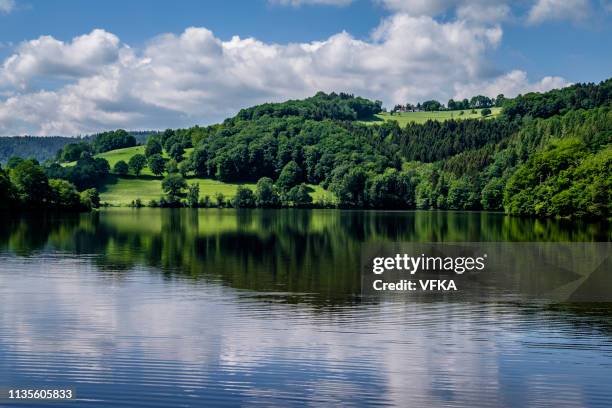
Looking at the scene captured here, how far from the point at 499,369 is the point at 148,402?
9.91 metres

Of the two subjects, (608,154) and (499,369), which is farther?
(608,154)

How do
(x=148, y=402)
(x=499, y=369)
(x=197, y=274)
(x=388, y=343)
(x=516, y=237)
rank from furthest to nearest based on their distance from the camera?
1. (x=516, y=237)
2. (x=197, y=274)
3. (x=388, y=343)
4. (x=499, y=369)
5. (x=148, y=402)

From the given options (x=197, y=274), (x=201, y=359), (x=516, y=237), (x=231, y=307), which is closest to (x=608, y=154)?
(x=516, y=237)

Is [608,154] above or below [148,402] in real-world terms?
above

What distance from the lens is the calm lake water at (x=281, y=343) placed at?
1848cm

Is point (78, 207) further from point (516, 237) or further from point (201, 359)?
point (201, 359)

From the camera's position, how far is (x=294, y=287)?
3856cm

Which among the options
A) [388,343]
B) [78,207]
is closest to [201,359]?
[388,343]

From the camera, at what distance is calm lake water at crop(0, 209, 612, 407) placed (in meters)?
18.5

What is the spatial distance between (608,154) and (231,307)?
106 m

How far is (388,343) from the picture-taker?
24.2 metres

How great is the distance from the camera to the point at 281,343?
23984mm

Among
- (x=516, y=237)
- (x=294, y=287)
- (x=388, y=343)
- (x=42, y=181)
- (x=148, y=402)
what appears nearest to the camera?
(x=148, y=402)

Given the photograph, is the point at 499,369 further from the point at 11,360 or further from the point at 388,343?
the point at 11,360
